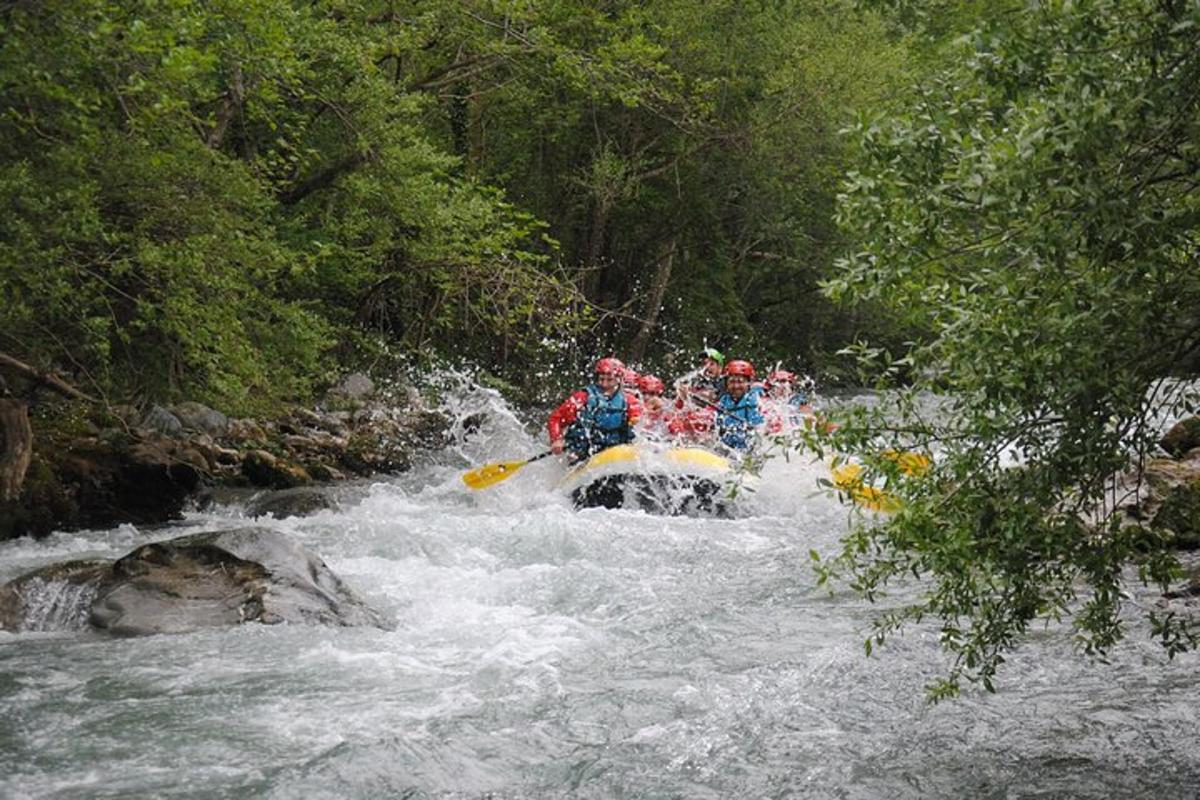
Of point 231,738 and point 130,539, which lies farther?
point 130,539

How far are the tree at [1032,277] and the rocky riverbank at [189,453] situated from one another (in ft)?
22.3

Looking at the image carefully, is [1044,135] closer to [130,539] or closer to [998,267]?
[998,267]

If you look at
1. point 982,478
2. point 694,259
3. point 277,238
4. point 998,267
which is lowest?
point 982,478

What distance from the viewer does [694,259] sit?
26.4 meters

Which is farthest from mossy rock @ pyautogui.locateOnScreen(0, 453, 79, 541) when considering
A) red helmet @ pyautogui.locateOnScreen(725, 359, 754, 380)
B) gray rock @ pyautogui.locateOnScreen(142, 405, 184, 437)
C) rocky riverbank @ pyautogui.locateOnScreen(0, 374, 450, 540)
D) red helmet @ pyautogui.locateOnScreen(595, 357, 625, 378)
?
red helmet @ pyautogui.locateOnScreen(725, 359, 754, 380)

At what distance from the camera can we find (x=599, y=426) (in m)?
13.1

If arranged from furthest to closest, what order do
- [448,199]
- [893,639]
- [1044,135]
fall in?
[448,199] < [893,639] < [1044,135]

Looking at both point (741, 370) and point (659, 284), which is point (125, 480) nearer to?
point (741, 370)

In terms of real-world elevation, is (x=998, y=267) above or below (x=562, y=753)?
above

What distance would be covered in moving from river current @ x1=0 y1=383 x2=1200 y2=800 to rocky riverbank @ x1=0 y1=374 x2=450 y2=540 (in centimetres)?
179

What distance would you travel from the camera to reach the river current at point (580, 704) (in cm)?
529

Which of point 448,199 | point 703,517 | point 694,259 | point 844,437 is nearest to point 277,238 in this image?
point 448,199

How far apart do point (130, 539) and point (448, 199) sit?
5522mm

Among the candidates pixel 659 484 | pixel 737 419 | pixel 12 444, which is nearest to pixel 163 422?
pixel 12 444
